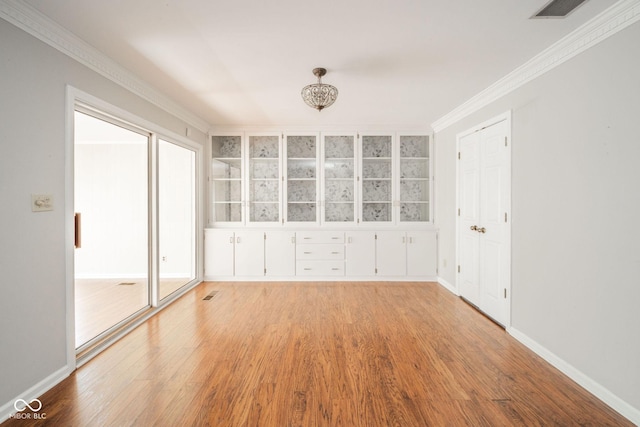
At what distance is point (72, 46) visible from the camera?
2.29m

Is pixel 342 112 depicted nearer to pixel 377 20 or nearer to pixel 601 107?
pixel 377 20

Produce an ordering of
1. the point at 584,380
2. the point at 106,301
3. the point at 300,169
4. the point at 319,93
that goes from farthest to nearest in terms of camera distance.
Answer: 1. the point at 300,169
2. the point at 106,301
3. the point at 319,93
4. the point at 584,380

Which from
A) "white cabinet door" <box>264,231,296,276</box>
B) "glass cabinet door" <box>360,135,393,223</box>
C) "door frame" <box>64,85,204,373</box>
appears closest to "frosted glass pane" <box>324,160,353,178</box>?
"glass cabinet door" <box>360,135,393,223</box>

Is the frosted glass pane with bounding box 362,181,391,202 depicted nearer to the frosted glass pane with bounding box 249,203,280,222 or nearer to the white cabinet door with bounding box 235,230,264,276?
the frosted glass pane with bounding box 249,203,280,222

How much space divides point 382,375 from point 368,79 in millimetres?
2683

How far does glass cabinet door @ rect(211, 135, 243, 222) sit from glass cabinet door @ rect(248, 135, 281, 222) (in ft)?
0.65

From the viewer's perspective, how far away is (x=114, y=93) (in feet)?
9.13

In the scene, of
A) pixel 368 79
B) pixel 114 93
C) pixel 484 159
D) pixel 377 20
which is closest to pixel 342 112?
pixel 368 79

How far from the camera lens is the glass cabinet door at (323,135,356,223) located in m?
5.13

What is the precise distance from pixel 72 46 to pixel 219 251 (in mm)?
3252

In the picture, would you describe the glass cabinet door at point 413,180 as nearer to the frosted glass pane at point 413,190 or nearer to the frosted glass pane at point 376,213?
the frosted glass pane at point 413,190

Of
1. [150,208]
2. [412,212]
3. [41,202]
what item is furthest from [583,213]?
[150,208]

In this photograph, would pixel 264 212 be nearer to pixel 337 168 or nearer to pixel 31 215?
pixel 337 168

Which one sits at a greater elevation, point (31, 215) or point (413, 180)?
point (413, 180)
